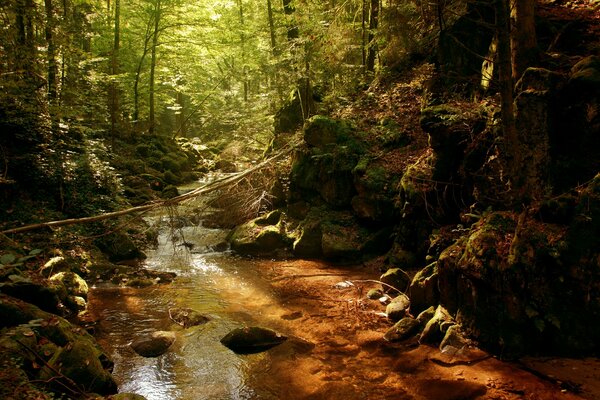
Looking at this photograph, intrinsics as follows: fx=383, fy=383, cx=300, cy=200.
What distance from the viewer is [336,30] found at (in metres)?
12.8

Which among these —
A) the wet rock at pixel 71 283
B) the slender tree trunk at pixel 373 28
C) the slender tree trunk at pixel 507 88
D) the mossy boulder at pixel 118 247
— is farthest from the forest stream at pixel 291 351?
the slender tree trunk at pixel 373 28

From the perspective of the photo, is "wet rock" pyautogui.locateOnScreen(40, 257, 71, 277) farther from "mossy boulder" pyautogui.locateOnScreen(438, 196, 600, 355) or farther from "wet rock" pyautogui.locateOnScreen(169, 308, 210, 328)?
"mossy boulder" pyautogui.locateOnScreen(438, 196, 600, 355)

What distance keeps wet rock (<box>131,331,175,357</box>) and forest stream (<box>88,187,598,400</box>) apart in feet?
0.45

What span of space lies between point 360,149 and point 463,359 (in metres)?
7.39

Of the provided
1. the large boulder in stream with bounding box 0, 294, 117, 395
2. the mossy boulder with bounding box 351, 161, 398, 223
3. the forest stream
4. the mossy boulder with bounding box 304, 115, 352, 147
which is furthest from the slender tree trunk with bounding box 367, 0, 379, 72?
the large boulder in stream with bounding box 0, 294, 117, 395

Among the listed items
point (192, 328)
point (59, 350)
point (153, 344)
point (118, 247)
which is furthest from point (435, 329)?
point (118, 247)

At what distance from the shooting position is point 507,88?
20.0ft

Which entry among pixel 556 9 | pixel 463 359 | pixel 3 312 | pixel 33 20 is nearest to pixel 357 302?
pixel 463 359

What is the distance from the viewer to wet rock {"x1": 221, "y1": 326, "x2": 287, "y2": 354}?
669cm

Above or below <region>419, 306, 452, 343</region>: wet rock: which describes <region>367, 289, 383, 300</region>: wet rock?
below

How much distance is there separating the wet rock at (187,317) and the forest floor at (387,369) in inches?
66.2

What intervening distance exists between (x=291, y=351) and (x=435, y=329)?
7.94ft

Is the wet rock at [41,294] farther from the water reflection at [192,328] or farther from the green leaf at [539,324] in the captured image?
the green leaf at [539,324]

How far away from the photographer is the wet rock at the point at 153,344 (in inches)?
260
